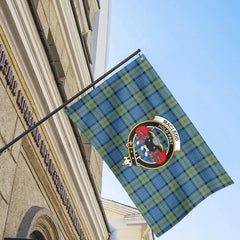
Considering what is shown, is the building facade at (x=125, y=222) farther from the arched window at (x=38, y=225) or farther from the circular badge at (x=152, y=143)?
the circular badge at (x=152, y=143)

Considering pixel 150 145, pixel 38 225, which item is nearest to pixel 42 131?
pixel 38 225

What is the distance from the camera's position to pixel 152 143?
687 cm

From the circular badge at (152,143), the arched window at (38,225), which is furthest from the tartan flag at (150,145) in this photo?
the arched window at (38,225)

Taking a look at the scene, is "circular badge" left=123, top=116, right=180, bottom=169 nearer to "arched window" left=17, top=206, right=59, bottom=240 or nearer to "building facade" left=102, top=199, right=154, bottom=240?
"arched window" left=17, top=206, right=59, bottom=240

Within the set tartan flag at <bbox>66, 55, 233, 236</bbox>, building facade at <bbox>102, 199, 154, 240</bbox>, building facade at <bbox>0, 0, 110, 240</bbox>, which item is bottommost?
tartan flag at <bbox>66, 55, 233, 236</bbox>

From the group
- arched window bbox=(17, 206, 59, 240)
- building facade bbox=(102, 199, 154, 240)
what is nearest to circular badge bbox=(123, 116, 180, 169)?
arched window bbox=(17, 206, 59, 240)

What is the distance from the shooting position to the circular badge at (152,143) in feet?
22.4

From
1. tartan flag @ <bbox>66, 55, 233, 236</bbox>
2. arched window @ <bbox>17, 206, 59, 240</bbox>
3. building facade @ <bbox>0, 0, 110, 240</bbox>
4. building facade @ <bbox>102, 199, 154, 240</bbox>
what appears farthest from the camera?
building facade @ <bbox>102, 199, 154, 240</bbox>

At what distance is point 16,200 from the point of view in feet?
25.0

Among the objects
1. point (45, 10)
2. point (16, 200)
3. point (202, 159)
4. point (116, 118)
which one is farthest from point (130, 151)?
point (45, 10)

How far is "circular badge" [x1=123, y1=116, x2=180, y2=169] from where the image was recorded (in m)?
6.81

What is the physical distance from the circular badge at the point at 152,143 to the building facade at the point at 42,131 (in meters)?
2.05

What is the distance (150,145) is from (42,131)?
9.27 ft

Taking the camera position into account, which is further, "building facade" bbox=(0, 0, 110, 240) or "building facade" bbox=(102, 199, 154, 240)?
"building facade" bbox=(102, 199, 154, 240)
